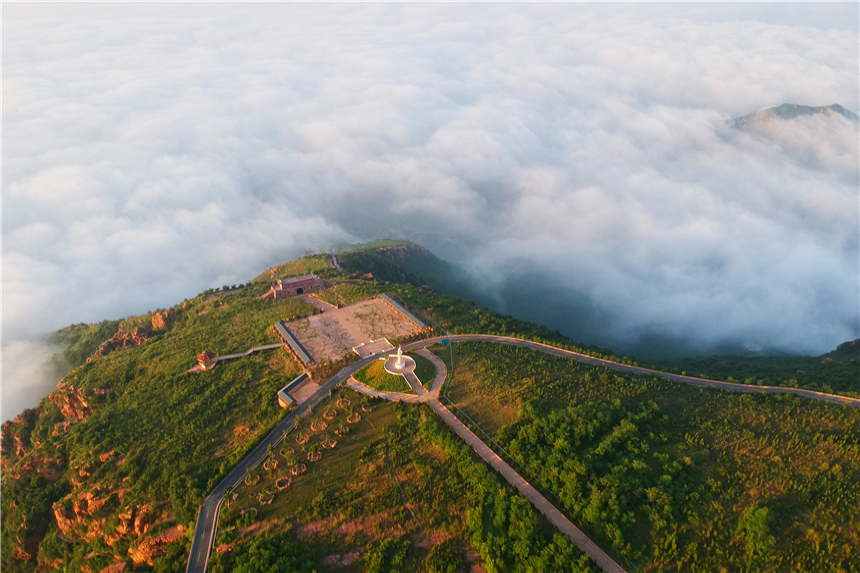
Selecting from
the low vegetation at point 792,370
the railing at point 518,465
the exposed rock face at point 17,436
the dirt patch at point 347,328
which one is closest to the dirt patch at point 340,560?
the railing at point 518,465

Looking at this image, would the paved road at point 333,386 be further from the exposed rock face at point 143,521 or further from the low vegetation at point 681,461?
the exposed rock face at point 143,521

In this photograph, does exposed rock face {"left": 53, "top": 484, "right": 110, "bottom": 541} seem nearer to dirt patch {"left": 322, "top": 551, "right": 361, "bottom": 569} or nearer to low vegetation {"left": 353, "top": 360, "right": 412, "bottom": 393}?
dirt patch {"left": 322, "top": 551, "right": 361, "bottom": 569}

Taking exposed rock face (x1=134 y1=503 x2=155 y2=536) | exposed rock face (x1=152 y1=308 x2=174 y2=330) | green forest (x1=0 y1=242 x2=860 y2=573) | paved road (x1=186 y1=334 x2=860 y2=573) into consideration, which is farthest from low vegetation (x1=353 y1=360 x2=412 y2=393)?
exposed rock face (x1=152 y1=308 x2=174 y2=330)

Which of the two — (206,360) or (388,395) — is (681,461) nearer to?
(388,395)

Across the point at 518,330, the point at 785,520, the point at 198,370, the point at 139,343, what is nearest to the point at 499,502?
the point at 785,520

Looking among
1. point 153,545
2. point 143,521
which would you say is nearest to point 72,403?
point 143,521
